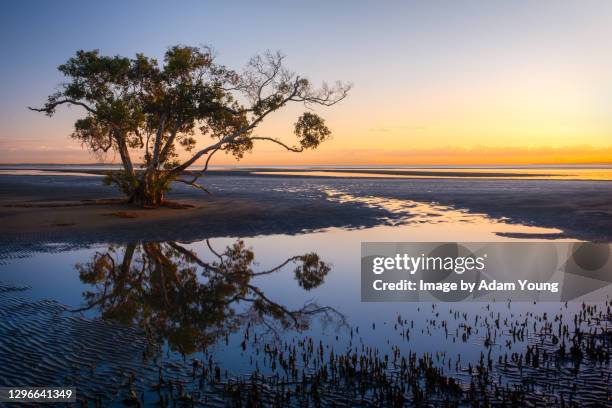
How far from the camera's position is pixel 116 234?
21.5 metres

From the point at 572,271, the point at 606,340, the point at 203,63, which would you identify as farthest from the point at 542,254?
the point at 203,63

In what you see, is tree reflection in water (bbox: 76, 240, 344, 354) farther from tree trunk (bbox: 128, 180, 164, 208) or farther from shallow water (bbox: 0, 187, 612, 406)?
tree trunk (bbox: 128, 180, 164, 208)

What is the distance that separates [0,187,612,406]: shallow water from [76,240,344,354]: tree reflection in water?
4cm

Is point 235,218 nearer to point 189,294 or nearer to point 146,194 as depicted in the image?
point 146,194

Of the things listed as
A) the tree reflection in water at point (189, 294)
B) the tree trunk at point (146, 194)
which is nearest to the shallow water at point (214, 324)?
the tree reflection in water at point (189, 294)

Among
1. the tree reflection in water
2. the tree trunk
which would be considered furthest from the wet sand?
the tree reflection in water

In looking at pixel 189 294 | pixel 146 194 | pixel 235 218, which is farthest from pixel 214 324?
pixel 146 194

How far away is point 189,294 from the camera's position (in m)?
11.9

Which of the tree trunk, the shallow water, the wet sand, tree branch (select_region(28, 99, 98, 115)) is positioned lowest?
the shallow water

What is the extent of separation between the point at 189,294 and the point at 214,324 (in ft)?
8.18

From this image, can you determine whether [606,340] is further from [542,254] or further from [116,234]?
[116,234]

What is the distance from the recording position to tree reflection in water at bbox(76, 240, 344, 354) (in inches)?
373

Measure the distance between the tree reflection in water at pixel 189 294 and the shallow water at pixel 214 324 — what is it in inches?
1.5

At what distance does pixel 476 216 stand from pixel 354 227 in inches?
392
